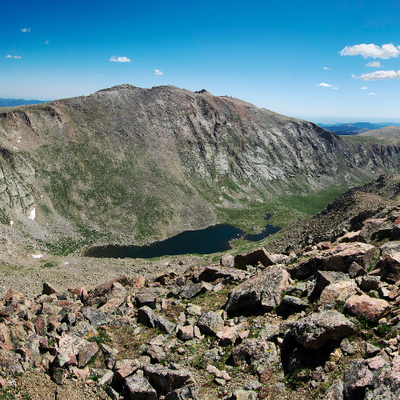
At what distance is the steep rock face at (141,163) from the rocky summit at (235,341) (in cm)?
6056

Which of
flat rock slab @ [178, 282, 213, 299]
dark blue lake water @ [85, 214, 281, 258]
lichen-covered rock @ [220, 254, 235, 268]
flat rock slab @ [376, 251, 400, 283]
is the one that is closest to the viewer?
flat rock slab @ [376, 251, 400, 283]

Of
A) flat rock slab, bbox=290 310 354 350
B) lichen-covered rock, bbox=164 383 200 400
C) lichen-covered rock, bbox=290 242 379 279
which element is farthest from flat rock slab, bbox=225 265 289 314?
lichen-covered rock, bbox=164 383 200 400

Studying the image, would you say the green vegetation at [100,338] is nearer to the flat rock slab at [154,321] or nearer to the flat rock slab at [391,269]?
the flat rock slab at [154,321]

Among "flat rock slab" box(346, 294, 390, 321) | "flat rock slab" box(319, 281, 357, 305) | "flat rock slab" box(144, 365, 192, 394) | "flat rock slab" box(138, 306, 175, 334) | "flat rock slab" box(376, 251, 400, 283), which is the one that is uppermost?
"flat rock slab" box(376, 251, 400, 283)

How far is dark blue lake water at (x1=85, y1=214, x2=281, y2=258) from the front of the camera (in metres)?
70.8

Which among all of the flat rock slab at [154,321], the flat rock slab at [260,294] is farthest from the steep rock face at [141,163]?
the flat rock slab at [260,294]

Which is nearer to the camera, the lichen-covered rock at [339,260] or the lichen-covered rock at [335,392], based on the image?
the lichen-covered rock at [335,392]

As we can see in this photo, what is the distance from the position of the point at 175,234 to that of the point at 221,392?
7596cm

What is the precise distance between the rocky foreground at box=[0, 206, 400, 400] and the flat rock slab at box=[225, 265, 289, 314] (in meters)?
0.06

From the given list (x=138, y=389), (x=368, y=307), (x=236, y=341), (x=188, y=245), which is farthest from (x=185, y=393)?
(x=188, y=245)

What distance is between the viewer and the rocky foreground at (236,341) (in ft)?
32.3

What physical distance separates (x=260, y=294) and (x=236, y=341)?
334cm

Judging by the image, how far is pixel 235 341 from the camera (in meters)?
13.4

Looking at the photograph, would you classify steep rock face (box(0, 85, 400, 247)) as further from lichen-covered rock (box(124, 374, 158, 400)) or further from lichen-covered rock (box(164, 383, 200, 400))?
lichen-covered rock (box(164, 383, 200, 400))
